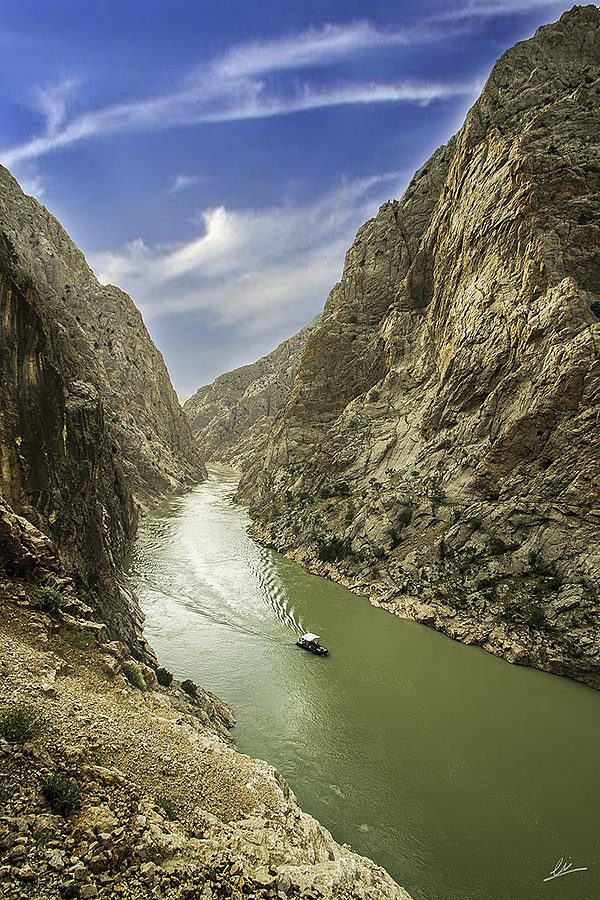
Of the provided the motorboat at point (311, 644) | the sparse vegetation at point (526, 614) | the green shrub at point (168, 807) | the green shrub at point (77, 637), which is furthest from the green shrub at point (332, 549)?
the green shrub at point (168, 807)

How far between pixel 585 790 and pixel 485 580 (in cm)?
1492

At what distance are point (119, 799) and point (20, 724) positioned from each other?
207cm

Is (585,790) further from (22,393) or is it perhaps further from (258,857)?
(22,393)

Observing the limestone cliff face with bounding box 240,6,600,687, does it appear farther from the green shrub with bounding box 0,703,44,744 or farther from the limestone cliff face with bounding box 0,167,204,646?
the green shrub with bounding box 0,703,44,744

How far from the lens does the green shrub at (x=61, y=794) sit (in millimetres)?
6336

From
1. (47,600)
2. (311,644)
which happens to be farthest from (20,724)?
(311,644)

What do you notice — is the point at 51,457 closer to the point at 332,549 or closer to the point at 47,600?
the point at 47,600

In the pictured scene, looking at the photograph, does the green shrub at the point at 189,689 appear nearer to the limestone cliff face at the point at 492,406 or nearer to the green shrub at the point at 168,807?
the green shrub at the point at 168,807

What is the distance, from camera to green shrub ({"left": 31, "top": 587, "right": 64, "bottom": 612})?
454 inches

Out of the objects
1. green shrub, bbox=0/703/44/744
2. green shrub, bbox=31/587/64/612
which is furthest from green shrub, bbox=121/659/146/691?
green shrub, bbox=0/703/44/744

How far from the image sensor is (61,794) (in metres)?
6.47

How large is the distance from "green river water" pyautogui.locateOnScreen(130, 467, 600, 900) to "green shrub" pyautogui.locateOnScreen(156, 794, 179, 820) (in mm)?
8754

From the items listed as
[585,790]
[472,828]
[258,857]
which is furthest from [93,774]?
[585,790]

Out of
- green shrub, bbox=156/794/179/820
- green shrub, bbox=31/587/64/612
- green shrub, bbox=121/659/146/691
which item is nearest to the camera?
green shrub, bbox=156/794/179/820
